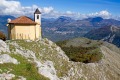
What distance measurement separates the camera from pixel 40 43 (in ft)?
207

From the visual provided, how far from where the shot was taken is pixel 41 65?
5012 cm

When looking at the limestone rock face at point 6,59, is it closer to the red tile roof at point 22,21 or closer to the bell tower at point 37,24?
the red tile roof at point 22,21

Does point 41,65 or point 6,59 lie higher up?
point 6,59

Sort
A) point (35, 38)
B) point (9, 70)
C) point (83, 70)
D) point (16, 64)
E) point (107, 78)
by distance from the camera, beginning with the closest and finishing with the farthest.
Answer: point (9, 70) < point (16, 64) < point (35, 38) < point (83, 70) < point (107, 78)

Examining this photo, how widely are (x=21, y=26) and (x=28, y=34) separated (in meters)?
2.53

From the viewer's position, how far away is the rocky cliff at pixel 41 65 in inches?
1738

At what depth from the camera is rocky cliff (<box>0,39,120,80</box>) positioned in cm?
4416

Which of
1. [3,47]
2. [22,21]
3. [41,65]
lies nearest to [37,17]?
[22,21]

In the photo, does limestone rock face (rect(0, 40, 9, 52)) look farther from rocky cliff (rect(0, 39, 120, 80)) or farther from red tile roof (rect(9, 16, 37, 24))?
red tile roof (rect(9, 16, 37, 24))

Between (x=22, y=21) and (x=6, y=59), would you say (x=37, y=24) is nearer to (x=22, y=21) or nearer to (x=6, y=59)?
(x=22, y=21)

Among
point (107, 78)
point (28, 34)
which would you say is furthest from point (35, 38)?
point (107, 78)

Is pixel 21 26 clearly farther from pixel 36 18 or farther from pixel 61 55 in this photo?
pixel 61 55

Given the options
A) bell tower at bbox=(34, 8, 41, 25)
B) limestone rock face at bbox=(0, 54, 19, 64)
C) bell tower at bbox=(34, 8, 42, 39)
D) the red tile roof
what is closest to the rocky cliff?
limestone rock face at bbox=(0, 54, 19, 64)

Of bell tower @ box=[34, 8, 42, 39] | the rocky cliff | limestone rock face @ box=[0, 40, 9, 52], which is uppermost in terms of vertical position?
bell tower @ box=[34, 8, 42, 39]
